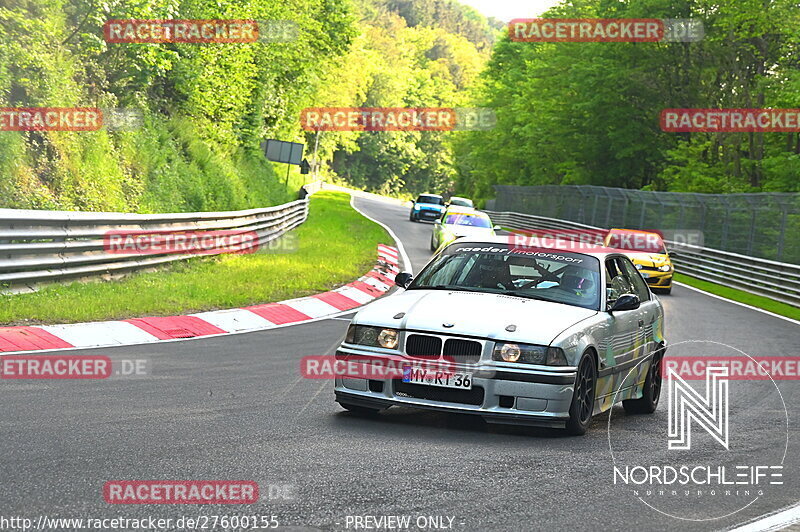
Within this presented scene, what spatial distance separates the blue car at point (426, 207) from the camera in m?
56.1

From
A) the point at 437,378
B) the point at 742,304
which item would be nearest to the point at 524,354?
the point at 437,378

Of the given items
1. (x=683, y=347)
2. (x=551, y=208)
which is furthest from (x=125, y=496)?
(x=551, y=208)

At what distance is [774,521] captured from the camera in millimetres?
5777

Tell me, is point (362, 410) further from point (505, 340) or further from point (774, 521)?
point (774, 521)

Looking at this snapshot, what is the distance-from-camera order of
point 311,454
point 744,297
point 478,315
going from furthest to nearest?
point 744,297 → point 478,315 → point 311,454

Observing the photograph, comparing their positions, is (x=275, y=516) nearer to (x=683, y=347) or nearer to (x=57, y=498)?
(x=57, y=498)

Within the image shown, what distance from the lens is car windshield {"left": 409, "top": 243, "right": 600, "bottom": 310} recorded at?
28.8 ft

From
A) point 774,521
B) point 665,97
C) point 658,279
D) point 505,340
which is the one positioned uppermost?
point 665,97

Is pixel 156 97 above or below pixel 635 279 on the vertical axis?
above

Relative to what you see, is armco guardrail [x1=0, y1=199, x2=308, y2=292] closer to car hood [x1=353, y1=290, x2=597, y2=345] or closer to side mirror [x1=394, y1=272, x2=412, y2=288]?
side mirror [x1=394, y1=272, x2=412, y2=288]

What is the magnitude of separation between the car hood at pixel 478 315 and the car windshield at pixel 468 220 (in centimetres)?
2323

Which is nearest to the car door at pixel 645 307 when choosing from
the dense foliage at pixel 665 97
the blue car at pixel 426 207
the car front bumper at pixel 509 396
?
the car front bumper at pixel 509 396

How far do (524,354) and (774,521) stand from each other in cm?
230

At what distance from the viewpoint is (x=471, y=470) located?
256 inches
